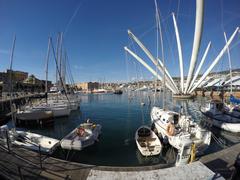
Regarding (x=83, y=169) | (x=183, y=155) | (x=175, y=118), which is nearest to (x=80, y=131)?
(x=83, y=169)

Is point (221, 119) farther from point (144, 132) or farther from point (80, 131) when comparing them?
point (80, 131)

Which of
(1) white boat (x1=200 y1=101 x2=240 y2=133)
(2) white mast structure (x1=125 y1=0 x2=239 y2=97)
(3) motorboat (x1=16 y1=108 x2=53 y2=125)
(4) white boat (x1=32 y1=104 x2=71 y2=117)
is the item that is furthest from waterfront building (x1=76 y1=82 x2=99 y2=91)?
(1) white boat (x1=200 y1=101 x2=240 y2=133)

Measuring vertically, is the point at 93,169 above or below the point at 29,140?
above

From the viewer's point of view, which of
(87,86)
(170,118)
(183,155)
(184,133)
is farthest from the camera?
(87,86)

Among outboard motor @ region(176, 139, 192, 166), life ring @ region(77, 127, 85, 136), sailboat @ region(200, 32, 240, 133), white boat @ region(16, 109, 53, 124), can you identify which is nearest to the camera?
outboard motor @ region(176, 139, 192, 166)

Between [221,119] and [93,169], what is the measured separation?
62.3 feet

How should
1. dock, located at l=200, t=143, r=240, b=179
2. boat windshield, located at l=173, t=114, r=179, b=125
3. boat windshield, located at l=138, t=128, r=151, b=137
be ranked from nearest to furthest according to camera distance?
dock, located at l=200, t=143, r=240, b=179 < boat windshield, located at l=138, t=128, r=151, b=137 < boat windshield, located at l=173, t=114, r=179, b=125

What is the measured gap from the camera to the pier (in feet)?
14.7

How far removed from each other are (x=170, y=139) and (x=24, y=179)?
398 inches

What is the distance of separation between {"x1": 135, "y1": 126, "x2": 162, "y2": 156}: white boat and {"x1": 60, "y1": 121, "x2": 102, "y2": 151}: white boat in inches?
163

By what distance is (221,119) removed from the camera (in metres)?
18.2

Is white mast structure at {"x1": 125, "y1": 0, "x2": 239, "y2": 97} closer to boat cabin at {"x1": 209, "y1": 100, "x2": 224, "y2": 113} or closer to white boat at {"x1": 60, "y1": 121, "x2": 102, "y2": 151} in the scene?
boat cabin at {"x1": 209, "y1": 100, "x2": 224, "y2": 113}

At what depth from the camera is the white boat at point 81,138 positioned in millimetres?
10852

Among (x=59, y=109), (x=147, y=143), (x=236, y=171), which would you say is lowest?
(x=147, y=143)
